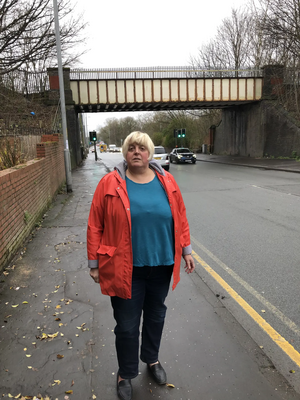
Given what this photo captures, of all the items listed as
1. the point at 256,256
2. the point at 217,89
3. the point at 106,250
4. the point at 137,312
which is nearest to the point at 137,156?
the point at 106,250

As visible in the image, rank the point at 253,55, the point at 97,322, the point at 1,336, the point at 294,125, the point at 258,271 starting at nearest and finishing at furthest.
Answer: the point at 1,336 → the point at 97,322 → the point at 258,271 → the point at 294,125 → the point at 253,55

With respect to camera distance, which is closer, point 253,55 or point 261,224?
point 261,224

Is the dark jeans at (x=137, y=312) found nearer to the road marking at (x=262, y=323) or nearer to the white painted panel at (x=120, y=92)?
the road marking at (x=262, y=323)

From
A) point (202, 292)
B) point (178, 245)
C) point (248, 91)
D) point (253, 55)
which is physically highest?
point (253, 55)

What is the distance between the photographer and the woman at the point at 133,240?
7.25 feet

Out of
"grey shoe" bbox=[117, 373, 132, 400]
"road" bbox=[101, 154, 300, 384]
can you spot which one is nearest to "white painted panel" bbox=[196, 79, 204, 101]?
"road" bbox=[101, 154, 300, 384]

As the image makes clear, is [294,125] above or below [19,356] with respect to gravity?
above

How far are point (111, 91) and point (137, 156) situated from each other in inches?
965

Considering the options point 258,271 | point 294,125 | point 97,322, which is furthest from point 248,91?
point 97,322

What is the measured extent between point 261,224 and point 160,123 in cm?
5505

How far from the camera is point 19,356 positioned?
274cm

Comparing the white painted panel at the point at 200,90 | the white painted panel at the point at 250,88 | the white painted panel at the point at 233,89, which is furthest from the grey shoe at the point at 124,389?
the white painted panel at the point at 250,88

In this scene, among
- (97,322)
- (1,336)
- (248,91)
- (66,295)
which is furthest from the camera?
(248,91)

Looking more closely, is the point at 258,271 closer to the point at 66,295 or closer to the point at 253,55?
the point at 66,295
